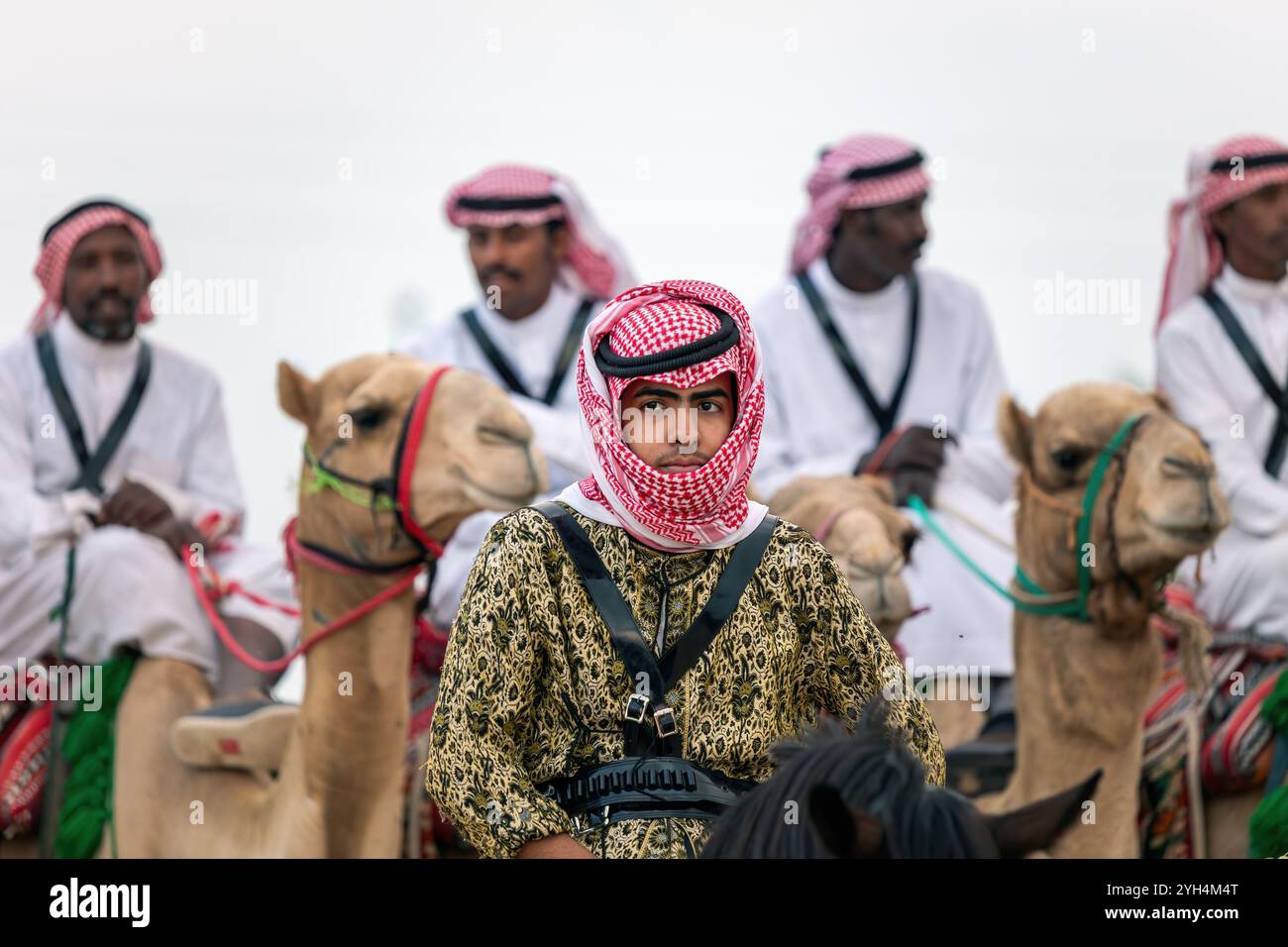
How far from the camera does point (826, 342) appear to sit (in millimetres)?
8703

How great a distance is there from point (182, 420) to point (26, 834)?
4.97ft

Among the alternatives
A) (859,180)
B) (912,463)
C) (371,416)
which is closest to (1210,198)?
(859,180)

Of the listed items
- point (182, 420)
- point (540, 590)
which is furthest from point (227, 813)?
point (540, 590)

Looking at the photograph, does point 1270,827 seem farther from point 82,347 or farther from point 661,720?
point 82,347

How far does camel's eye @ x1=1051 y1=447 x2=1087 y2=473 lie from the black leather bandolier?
3469mm

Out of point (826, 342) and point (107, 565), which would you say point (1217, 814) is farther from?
point (107, 565)

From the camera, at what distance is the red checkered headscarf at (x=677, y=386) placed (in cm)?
384

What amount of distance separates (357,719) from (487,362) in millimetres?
1971

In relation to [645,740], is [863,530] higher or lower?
lower

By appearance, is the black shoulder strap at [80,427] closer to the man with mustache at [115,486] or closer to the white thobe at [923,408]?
the man with mustache at [115,486]

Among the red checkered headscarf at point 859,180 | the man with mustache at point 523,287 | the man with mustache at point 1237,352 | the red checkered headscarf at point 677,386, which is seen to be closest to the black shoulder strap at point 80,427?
the man with mustache at point 523,287

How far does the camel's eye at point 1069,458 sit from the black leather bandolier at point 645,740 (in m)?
3.47

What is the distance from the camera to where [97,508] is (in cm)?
788

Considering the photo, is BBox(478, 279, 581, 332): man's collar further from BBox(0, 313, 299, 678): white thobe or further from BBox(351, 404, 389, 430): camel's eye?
BBox(351, 404, 389, 430): camel's eye
